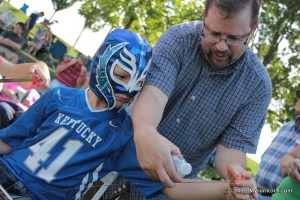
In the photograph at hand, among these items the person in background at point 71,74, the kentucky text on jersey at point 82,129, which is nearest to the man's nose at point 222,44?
the kentucky text on jersey at point 82,129

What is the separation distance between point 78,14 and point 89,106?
2735 centimetres

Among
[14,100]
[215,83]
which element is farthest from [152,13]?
[215,83]

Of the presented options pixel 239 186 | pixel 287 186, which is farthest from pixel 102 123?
pixel 287 186

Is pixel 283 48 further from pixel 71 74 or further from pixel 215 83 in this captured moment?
pixel 215 83

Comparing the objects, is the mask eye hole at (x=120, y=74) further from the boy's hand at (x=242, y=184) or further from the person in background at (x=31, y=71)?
the boy's hand at (x=242, y=184)

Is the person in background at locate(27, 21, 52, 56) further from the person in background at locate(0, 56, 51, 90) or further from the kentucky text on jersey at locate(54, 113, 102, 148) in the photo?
the kentucky text on jersey at locate(54, 113, 102, 148)

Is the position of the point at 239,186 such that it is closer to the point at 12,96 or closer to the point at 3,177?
the point at 3,177

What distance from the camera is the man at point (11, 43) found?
1144 cm

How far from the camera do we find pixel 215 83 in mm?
2660

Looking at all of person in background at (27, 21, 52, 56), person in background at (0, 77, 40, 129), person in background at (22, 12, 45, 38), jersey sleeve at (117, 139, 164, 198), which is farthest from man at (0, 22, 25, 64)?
jersey sleeve at (117, 139, 164, 198)

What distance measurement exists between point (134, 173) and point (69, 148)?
36 cm

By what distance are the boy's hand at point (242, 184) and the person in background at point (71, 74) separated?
777 cm

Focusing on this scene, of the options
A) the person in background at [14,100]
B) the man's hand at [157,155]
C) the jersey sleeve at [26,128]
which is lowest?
the person in background at [14,100]

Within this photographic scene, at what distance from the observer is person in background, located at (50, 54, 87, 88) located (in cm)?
957
